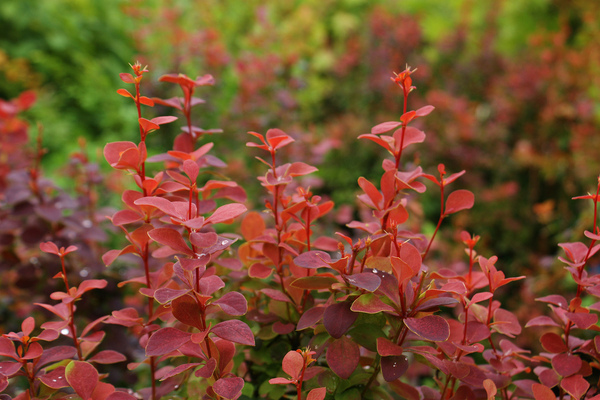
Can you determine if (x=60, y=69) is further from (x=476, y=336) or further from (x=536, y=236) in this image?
(x=476, y=336)

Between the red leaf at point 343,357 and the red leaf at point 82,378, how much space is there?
1.16 ft

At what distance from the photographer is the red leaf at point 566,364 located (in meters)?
0.78

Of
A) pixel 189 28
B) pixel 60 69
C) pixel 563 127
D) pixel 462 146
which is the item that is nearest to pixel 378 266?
pixel 462 146

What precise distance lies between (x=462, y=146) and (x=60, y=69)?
341 cm

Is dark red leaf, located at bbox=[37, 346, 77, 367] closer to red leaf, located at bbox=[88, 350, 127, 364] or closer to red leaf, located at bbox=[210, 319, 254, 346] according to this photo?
red leaf, located at bbox=[88, 350, 127, 364]

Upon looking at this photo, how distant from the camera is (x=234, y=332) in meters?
0.68

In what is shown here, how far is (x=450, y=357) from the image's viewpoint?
764 mm

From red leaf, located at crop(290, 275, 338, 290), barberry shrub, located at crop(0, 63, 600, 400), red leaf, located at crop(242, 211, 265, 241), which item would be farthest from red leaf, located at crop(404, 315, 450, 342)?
red leaf, located at crop(242, 211, 265, 241)

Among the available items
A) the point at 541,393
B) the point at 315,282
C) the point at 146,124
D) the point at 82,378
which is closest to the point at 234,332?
the point at 315,282

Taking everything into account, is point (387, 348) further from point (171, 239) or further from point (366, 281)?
point (171, 239)

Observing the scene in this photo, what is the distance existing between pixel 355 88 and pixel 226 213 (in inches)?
130

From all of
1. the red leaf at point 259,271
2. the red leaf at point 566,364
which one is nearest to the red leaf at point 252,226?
the red leaf at point 259,271

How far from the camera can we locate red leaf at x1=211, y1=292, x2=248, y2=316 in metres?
0.68

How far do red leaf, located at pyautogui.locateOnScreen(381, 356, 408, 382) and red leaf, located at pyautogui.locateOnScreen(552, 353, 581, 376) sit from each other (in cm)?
28
